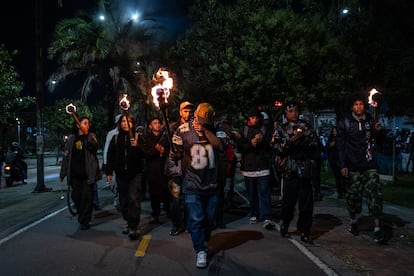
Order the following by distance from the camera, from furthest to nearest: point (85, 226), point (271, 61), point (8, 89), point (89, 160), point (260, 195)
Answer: point (8, 89)
point (271, 61)
point (89, 160)
point (85, 226)
point (260, 195)

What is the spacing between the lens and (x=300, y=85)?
15664 millimetres

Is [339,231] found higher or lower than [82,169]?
lower

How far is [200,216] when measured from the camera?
647 centimetres

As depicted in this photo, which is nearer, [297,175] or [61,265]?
[61,265]

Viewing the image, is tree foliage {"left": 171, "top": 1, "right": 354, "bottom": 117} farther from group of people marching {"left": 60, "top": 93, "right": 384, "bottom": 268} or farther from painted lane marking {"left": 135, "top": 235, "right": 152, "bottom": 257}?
painted lane marking {"left": 135, "top": 235, "right": 152, "bottom": 257}

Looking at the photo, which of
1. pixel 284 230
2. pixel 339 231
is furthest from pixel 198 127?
pixel 339 231

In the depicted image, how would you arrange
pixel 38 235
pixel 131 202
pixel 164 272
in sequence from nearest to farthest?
pixel 164 272 < pixel 131 202 < pixel 38 235

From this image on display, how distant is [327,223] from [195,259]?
3.47m

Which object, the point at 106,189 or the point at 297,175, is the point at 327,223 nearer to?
the point at 297,175

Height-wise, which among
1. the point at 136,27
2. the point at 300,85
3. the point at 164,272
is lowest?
the point at 164,272

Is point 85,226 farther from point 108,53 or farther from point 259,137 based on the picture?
point 108,53

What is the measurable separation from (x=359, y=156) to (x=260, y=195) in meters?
1.99

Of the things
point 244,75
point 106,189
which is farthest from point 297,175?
point 106,189

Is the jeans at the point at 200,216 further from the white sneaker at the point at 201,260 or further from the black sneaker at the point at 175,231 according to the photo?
the black sneaker at the point at 175,231
